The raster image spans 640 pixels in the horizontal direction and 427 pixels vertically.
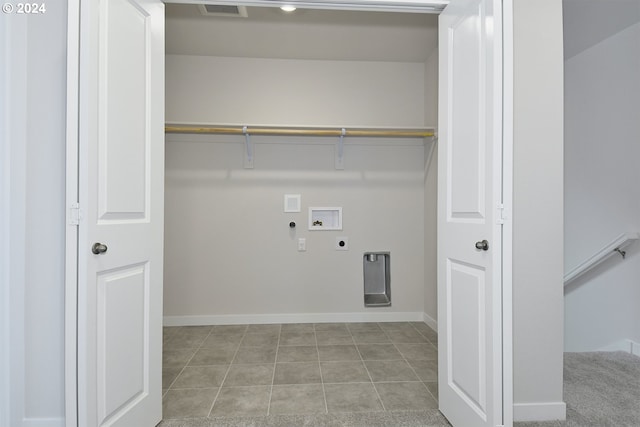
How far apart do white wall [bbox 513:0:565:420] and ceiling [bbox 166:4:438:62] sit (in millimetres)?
1117

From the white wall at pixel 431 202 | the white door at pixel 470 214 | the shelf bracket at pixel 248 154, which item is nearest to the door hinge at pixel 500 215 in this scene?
the white door at pixel 470 214

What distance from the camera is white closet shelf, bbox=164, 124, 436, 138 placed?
9.49ft

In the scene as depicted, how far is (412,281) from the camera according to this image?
3.34 m

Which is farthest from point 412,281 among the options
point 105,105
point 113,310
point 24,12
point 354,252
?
point 24,12

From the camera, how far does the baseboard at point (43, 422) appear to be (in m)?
1.46

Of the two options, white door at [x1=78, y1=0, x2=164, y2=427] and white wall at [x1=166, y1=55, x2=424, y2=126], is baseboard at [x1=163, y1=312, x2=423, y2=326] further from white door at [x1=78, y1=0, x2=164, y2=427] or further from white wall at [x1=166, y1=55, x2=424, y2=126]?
white wall at [x1=166, y1=55, x2=424, y2=126]

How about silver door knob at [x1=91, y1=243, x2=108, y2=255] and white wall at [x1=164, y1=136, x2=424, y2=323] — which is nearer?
silver door knob at [x1=91, y1=243, x2=108, y2=255]

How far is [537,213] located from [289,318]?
92.8 inches

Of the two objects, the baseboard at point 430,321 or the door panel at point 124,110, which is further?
the baseboard at point 430,321

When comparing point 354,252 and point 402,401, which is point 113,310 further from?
point 354,252

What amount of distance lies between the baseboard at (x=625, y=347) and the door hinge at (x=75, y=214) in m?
3.59

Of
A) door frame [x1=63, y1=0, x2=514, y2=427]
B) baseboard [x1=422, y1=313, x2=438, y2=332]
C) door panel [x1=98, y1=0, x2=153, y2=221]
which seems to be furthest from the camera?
baseboard [x1=422, y1=313, x2=438, y2=332]

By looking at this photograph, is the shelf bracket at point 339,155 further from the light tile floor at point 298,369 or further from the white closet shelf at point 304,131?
the light tile floor at point 298,369

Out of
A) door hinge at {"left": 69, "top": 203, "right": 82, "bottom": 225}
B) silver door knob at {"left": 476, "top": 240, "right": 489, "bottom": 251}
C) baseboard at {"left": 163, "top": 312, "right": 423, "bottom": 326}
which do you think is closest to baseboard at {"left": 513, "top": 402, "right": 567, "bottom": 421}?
silver door knob at {"left": 476, "top": 240, "right": 489, "bottom": 251}
